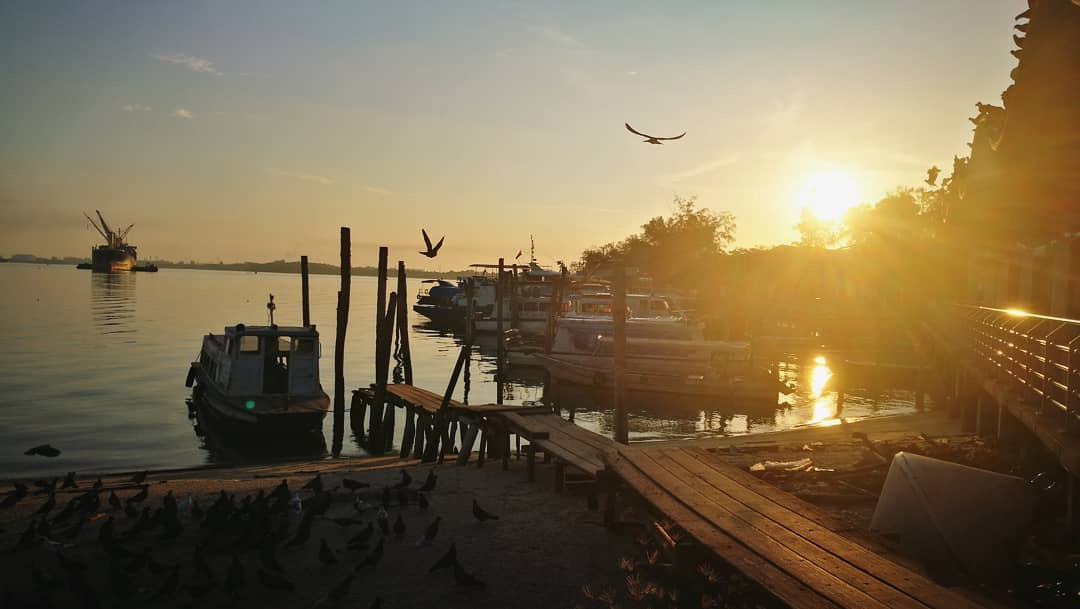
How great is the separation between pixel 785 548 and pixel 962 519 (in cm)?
179

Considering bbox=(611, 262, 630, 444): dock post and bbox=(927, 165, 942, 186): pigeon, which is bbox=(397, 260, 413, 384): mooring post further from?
bbox=(927, 165, 942, 186): pigeon

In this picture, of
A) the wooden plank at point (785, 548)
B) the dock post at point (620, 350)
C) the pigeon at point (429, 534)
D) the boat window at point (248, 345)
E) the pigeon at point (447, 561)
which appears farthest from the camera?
the boat window at point (248, 345)

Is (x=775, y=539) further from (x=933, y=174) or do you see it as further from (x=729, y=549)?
(x=933, y=174)

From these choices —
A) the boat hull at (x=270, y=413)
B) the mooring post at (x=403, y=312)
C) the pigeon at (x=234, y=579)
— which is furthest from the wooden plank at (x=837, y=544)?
the mooring post at (x=403, y=312)

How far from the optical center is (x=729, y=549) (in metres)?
5.93

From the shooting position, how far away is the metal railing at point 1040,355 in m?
7.23

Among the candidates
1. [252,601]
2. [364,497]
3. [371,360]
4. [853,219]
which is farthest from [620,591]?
[853,219]

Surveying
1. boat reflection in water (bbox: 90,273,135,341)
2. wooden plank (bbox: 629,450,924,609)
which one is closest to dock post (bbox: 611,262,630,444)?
wooden plank (bbox: 629,450,924,609)

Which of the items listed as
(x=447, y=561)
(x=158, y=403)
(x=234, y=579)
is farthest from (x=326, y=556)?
(x=158, y=403)

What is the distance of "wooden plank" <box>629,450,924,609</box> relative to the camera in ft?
16.3

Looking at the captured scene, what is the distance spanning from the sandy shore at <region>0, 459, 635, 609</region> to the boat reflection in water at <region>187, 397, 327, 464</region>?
836 cm

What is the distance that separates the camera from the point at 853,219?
312ft

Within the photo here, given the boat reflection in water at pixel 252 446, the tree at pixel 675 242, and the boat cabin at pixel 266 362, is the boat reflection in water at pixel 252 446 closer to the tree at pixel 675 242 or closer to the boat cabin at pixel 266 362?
the boat cabin at pixel 266 362

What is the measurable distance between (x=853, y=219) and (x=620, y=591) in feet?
317
